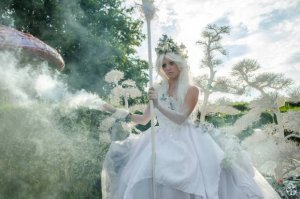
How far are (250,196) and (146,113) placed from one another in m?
1.29

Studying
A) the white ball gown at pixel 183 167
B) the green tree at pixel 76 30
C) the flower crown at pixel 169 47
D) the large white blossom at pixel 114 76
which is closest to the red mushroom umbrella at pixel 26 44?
the large white blossom at pixel 114 76

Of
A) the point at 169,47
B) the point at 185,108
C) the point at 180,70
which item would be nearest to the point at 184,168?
the point at 185,108

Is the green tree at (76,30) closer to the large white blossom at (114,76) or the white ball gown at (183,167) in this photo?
the large white blossom at (114,76)

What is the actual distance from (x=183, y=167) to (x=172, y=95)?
34.9 inches

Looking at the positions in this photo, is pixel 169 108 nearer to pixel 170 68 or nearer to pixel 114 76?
pixel 170 68

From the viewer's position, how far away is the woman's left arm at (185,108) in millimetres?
3240

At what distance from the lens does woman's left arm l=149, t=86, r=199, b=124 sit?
3240 millimetres

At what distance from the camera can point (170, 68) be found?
369 cm

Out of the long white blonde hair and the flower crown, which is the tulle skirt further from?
the flower crown

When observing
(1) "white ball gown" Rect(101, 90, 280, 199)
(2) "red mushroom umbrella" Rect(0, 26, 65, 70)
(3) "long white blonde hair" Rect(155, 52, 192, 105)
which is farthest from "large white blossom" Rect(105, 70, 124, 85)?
(2) "red mushroom umbrella" Rect(0, 26, 65, 70)

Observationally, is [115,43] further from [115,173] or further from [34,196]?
[115,173]

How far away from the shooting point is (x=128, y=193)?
286 centimetres

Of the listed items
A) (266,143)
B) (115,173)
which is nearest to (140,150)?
(115,173)

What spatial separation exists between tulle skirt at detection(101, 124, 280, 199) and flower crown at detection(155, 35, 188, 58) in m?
0.72
